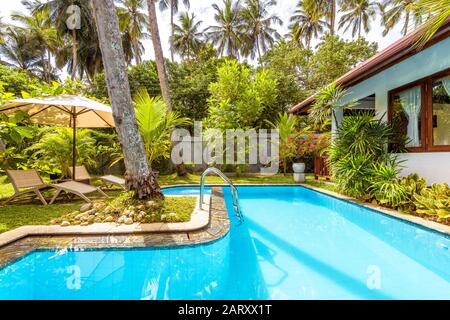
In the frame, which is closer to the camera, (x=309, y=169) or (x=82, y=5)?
(x=309, y=169)

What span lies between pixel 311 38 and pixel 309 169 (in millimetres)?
20128

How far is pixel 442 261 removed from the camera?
335cm

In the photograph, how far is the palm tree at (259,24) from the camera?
86.9 ft

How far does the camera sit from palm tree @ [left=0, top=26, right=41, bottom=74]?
28.2m

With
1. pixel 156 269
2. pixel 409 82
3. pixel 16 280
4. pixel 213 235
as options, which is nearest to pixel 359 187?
pixel 409 82

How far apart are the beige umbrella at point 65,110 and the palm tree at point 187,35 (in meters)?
23.5

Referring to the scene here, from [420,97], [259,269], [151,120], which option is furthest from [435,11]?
[151,120]

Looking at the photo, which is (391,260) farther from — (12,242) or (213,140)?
(213,140)

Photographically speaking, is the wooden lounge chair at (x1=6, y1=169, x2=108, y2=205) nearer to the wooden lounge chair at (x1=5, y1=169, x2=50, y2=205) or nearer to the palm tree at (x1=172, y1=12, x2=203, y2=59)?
the wooden lounge chair at (x1=5, y1=169, x2=50, y2=205)

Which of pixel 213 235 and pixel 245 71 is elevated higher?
pixel 245 71

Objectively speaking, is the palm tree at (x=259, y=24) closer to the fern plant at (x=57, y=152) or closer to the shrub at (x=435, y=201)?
the fern plant at (x=57, y=152)

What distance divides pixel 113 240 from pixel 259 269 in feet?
7.05

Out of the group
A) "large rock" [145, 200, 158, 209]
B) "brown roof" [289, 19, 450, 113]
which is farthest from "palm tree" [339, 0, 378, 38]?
"large rock" [145, 200, 158, 209]

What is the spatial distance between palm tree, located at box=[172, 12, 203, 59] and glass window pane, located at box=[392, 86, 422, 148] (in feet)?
84.2
